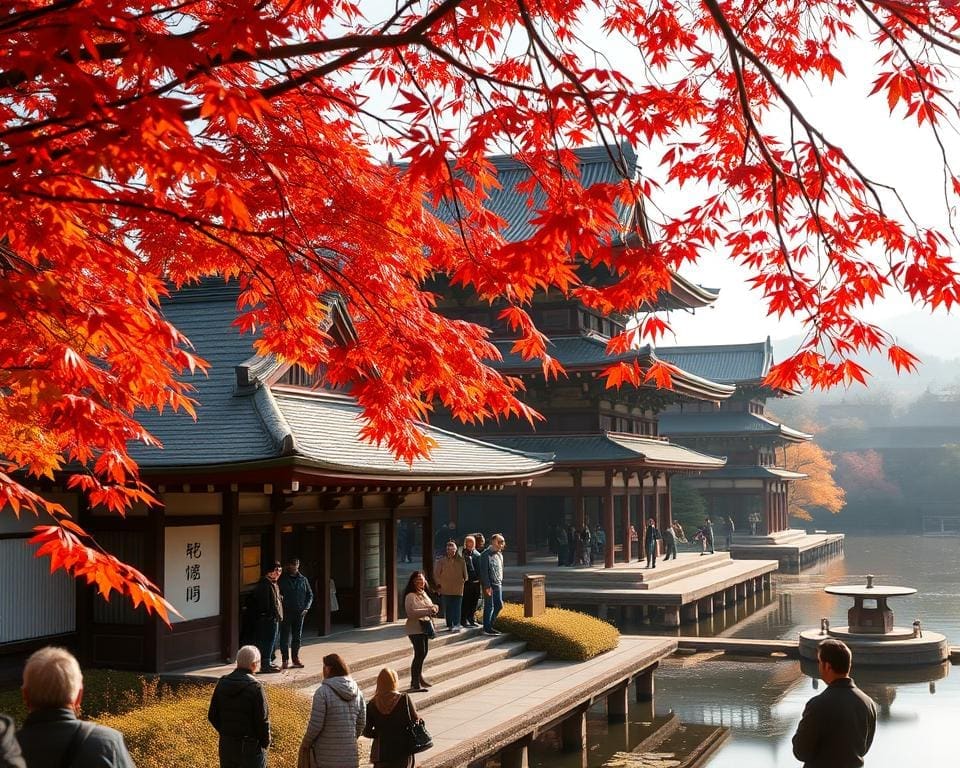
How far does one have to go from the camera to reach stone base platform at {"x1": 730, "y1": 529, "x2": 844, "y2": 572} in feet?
160

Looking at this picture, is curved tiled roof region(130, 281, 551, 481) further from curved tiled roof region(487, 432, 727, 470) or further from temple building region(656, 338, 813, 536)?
temple building region(656, 338, 813, 536)

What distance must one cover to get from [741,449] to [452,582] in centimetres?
3922

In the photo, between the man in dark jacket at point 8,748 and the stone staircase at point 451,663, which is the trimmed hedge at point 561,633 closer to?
the stone staircase at point 451,663

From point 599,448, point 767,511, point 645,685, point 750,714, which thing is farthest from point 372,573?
point 767,511

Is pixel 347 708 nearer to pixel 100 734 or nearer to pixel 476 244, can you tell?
pixel 476 244

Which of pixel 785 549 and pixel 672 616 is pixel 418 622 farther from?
pixel 785 549

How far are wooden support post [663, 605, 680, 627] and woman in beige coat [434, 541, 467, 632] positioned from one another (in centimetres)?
1242

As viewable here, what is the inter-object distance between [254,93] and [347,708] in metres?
5.77

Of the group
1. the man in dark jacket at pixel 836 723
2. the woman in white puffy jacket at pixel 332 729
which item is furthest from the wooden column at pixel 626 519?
the man in dark jacket at pixel 836 723

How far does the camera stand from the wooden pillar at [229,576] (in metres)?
15.1

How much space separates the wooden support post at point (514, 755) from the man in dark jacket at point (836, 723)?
7.49 meters

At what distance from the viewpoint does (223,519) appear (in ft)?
49.7

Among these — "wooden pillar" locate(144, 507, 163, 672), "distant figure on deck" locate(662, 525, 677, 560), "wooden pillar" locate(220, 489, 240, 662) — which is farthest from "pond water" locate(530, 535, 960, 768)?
"wooden pillar" locate(144, 507, 163, 672)

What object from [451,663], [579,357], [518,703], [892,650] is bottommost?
[892,650]
